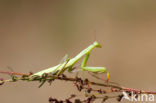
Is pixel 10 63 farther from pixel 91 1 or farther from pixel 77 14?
pixel 91 1

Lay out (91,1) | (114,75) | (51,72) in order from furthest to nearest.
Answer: (91,1) → (114,75) → (51,72)

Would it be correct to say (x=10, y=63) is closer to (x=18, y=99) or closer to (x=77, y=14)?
(x=18, y=99)

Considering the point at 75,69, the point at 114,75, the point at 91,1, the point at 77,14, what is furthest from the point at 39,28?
the point at 75,69

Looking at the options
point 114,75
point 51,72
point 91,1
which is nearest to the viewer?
point 51,72

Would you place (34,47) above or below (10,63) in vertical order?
above

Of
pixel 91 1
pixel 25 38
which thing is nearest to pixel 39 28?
pixel 25 38

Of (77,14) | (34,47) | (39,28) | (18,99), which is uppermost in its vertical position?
(77,14)

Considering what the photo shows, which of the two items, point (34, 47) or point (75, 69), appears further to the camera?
point (34, 47)
